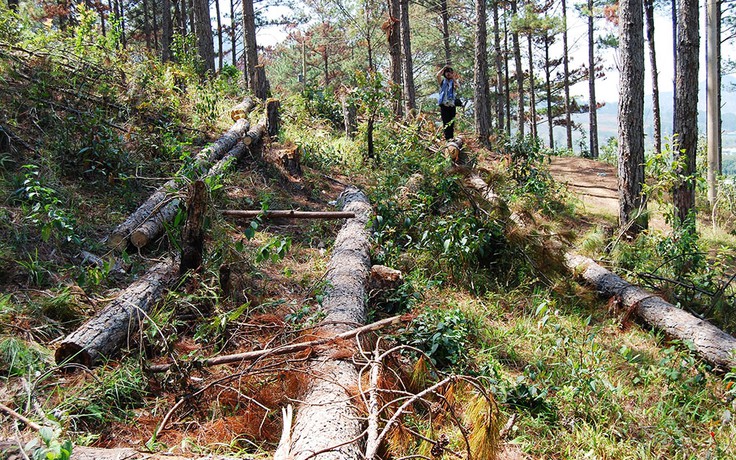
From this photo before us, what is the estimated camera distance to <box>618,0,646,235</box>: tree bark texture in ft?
23.8

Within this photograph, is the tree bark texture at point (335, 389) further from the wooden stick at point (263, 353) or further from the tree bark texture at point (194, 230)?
the tree bark texture at point (194, 230)

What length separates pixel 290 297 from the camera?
5281mm

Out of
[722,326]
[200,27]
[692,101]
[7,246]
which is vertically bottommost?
[722,326]

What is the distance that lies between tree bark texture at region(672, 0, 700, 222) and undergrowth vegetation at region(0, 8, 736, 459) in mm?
1248

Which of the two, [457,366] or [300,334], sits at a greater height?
[300,334]

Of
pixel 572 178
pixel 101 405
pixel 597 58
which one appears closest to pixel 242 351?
pixel 101 405

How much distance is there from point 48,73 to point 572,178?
1147 centimetres

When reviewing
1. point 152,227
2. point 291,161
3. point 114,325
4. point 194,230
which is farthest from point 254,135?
point 114,325

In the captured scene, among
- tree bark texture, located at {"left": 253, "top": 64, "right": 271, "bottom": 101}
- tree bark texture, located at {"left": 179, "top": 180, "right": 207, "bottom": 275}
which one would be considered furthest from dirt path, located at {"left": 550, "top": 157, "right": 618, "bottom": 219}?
tree bark texture, located at {"left": 179, "top": 180, "right": 207, "bottom": 275}

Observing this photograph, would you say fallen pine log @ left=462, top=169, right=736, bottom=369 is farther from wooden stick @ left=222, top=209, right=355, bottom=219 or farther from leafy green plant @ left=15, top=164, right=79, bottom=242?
leafy green plant @ left=15, top=164, right=79, bottom=242

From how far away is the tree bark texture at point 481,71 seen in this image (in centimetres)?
1300

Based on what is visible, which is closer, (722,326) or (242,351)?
(242,351)

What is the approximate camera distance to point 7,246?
5.00 m

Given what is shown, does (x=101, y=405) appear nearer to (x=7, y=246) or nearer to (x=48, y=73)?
(x=7, y=246)
